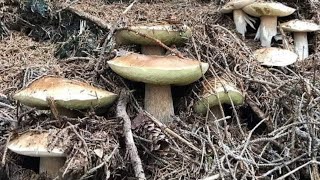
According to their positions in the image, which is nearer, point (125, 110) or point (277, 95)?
point (125, 110)

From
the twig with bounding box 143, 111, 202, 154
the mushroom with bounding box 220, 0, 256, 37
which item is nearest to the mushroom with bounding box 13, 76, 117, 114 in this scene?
the twig with bounding box 143, 111, 202, 154

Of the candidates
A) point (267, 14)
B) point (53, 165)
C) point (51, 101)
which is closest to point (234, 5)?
point (267, 14)

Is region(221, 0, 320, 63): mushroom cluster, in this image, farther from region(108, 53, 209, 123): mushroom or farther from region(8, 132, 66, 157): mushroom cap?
region(8, 132, 66, 157): mushroom cap

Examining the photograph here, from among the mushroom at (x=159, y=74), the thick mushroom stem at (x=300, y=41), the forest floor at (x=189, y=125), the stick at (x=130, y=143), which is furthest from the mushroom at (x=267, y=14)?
the stick at (x=130, y=143)

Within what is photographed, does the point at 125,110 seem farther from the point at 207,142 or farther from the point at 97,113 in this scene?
the point at 207,142

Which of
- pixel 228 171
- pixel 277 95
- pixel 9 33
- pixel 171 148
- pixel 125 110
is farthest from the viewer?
pixel 9 33

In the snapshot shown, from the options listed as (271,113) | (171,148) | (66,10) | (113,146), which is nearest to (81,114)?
(113,146)
